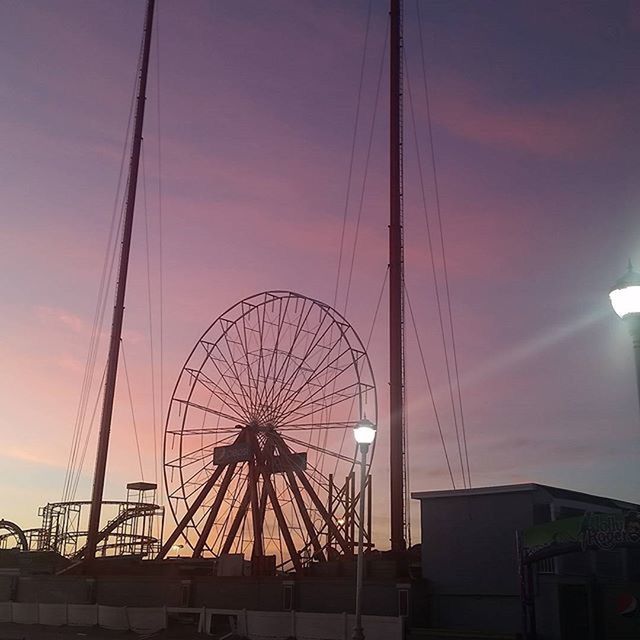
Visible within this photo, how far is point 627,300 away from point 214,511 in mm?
42653

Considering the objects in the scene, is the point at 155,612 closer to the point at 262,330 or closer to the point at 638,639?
the point at 262,330

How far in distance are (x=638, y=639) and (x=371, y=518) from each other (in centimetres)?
2384

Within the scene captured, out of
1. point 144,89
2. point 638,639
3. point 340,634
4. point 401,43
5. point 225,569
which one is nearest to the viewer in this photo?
point 638,639

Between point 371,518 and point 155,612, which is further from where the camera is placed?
point 371,518

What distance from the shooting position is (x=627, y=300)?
11.0 m

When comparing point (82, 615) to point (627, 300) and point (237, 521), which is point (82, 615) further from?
point (627, 300)

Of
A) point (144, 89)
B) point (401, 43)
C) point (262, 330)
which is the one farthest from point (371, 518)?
point (144, 89)

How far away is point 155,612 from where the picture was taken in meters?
40.2

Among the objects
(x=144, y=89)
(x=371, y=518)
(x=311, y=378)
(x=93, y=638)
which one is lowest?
(x=93, y=638)

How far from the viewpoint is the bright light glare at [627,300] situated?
1094 centimetres

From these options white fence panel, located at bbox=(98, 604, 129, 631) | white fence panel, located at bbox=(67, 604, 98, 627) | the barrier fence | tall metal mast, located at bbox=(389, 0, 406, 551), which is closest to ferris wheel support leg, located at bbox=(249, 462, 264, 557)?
the barrier fence

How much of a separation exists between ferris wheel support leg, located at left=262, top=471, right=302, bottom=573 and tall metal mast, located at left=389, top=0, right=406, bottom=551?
324 inches

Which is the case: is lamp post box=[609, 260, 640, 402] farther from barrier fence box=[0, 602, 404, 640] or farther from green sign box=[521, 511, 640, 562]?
barrier fence box=[0, 602, 404, 640]

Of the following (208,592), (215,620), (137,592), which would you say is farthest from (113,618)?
(215,620)
